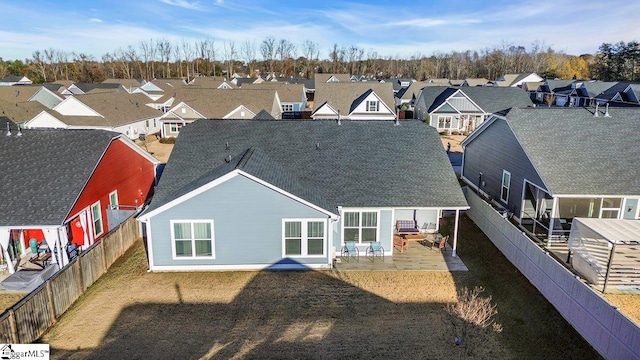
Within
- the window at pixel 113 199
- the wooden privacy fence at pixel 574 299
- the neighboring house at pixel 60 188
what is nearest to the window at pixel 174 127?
the neighboring house at pixel 60 188

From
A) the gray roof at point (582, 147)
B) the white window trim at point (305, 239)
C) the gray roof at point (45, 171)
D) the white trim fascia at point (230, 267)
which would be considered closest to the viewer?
the gray roof at point (45, 171)

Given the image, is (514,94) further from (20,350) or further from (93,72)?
(93,72)

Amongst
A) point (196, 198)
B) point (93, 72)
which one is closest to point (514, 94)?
point (196, 198)

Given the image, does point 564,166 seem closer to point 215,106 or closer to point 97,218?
point 97,218

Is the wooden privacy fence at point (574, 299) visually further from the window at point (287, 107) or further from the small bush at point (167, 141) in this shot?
the window at point (287, 107)

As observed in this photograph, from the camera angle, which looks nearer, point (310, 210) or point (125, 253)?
point (310, 210)

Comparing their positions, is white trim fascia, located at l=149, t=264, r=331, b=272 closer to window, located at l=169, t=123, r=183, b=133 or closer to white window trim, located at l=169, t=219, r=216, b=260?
white window trim, located at l=169, t=219, r=216, b=260

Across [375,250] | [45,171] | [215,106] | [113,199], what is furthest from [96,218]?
[215,106]
